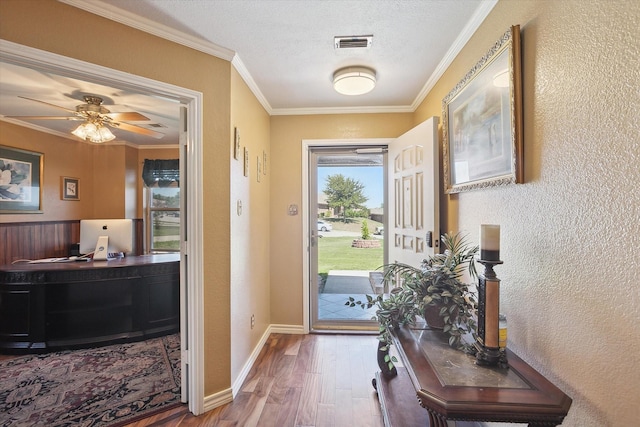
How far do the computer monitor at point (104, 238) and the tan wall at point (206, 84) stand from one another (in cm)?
206

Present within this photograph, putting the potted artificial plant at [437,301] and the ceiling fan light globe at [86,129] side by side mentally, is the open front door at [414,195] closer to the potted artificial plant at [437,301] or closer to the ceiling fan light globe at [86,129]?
the potted artificial plant at [437,301]

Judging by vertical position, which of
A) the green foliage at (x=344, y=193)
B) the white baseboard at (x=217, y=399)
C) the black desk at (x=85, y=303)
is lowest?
the white baseboard at (x=217, y=399)

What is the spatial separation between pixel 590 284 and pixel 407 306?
0.67 m

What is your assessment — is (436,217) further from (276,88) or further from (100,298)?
(100,298)

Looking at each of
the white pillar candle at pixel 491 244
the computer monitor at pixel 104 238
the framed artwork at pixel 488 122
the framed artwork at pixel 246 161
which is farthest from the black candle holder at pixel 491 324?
the computer monitor at pixel 104 238

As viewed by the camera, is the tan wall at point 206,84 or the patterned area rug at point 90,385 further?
the patterned area rug at point 90,385

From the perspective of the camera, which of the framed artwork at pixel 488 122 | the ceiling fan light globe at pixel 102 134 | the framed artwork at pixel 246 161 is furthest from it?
the ceiling fan light globe at pixel 102 134

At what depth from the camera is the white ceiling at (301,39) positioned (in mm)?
1495

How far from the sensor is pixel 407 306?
133 cm

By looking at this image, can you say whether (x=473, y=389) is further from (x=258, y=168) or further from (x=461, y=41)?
(x=258, y=168)

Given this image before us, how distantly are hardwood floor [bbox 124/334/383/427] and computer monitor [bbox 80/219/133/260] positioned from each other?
2064 mm

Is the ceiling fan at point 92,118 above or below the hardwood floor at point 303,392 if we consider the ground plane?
above

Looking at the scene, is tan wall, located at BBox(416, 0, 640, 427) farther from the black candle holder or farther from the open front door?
the open front door

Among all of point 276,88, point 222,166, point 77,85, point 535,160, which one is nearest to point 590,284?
point 535,160
